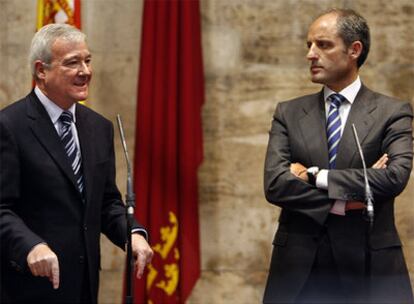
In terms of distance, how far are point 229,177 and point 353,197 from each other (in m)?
2.12

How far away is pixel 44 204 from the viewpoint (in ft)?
12.4

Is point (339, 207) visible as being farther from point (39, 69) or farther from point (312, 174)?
point (39, 69)

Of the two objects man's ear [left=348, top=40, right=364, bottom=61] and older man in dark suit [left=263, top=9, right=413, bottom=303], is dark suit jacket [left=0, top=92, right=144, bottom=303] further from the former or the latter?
man's ear [left=348, top=40, right=364, bottom=61]

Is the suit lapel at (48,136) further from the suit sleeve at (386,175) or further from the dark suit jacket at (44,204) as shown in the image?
the suit sleeve at (386,175)

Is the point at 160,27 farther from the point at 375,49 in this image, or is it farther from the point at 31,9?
the point at 375,49

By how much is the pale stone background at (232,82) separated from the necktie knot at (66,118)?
2.24 m

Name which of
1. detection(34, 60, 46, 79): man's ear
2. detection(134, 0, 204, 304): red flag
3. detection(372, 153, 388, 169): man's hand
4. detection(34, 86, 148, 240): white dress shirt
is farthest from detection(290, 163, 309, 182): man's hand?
detection(134, 0, 204, 304): red flag

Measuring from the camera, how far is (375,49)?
6.16 m

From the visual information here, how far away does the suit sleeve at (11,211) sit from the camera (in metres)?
3.57

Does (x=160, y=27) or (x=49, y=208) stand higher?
(x=160, y=27)

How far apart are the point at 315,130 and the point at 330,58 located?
0.37m

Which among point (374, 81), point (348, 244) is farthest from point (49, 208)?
point (374, 81)

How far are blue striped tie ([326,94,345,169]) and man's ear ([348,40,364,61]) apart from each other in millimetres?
218

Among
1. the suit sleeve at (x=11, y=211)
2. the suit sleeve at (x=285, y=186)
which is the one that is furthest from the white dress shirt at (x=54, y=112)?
the suit sleeve at (x=285, y=186)
